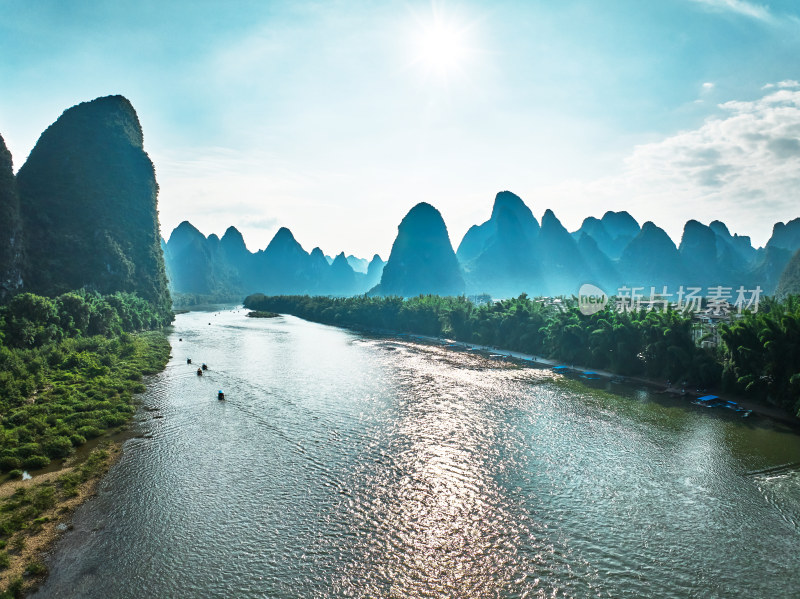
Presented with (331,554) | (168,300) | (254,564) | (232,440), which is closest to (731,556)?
(331,554)

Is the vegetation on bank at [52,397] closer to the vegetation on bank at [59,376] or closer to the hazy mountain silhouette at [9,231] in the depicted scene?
the vegetation on bank at [59,376]

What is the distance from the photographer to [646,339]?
35.2 metres

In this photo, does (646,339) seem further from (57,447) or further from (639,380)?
(57,447)

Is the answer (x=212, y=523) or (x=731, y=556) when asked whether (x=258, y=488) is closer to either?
(x=212, y=523)

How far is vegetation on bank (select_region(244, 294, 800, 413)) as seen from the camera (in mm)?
25391

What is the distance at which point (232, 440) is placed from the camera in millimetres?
21703

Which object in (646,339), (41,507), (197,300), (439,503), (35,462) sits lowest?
(439,503)

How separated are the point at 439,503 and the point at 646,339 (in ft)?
90.8

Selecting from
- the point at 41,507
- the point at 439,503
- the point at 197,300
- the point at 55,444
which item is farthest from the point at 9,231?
the point at 197,300

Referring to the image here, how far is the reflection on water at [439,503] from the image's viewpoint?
38.7 feet

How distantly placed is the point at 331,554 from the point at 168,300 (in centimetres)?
9273

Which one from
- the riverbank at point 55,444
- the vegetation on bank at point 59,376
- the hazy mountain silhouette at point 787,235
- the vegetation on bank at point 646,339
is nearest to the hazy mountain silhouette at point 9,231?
the vegetation on bank at point 59,376

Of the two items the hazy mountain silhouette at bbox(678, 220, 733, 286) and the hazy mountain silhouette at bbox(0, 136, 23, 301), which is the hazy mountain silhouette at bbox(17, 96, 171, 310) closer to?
the hazy mountain silhouette at bbox(0, 136, 23, 301)

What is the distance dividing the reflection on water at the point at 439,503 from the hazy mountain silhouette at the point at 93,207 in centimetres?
6150
